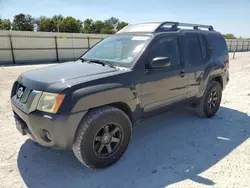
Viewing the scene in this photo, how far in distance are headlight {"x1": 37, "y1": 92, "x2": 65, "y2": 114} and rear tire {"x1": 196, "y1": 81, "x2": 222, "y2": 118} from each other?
3.26 meters

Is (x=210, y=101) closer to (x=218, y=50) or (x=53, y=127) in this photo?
(x=218, y=50)

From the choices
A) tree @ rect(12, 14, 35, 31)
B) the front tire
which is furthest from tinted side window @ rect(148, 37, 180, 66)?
tree @ rect(12, 14, 35, 31)

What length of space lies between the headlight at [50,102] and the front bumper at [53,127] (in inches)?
2.3

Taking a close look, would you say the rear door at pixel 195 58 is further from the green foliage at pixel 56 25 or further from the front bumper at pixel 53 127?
the green foliage at pixel 56 25

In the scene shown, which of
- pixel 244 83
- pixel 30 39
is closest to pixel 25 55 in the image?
pixel 30 39

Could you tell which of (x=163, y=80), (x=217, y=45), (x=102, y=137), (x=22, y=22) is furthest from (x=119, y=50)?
(x=22, y=22)

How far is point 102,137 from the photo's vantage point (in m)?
2.94

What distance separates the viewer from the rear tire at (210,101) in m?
4.76

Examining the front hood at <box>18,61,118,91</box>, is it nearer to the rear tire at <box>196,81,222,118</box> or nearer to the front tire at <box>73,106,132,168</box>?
the front tire at <box>73,106,132,168</box>

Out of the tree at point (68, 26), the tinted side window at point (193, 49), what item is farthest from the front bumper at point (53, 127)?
the tree at point (68, 26)

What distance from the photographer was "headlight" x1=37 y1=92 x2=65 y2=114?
97.9 inches

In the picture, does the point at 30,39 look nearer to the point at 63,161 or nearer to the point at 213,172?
the point at 63,161

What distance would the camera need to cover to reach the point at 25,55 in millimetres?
16953

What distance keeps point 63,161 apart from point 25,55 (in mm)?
15899
